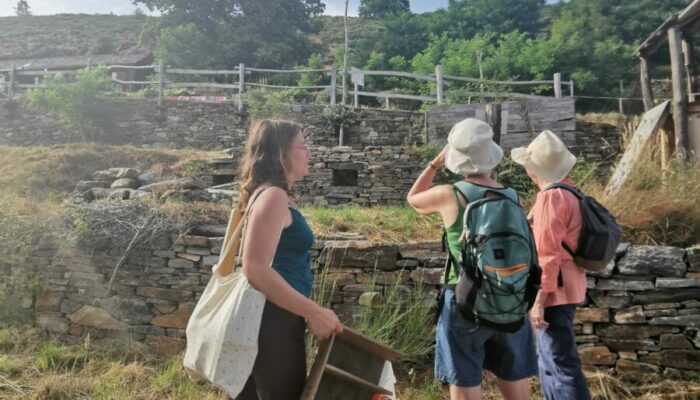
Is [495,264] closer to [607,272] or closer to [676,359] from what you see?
[607,272]

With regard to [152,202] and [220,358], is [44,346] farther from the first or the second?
[220,358]

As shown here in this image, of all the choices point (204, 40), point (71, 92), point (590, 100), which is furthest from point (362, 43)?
point (71, 92)

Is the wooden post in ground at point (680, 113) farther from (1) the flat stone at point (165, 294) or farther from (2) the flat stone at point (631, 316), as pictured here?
(1) the flat stone at point (165, 294)

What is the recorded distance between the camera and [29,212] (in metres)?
4.88

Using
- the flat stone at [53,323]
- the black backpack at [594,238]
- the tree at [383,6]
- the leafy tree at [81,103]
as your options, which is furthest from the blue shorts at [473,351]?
the tree at [383,6]

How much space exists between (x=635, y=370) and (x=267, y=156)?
11.1ft

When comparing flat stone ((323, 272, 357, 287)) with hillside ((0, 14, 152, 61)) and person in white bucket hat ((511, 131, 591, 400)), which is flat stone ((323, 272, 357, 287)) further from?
hillside ((0, 14, 152, 61))

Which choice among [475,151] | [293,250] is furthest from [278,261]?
[475,151]

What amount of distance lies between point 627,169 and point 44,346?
5.85 m

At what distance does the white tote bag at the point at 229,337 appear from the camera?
1573 millimetres

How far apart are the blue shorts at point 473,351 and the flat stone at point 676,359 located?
82.3 inches

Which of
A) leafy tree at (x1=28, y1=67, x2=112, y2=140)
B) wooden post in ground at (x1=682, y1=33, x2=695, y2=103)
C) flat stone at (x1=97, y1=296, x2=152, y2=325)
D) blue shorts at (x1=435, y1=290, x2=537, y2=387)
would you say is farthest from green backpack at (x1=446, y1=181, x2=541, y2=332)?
leafy tree at (x1=28, y1=67, x2=112, y2=140)

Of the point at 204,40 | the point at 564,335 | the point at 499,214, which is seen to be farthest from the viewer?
the point at 204,40

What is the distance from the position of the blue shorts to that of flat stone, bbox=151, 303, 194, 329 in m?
2.89
